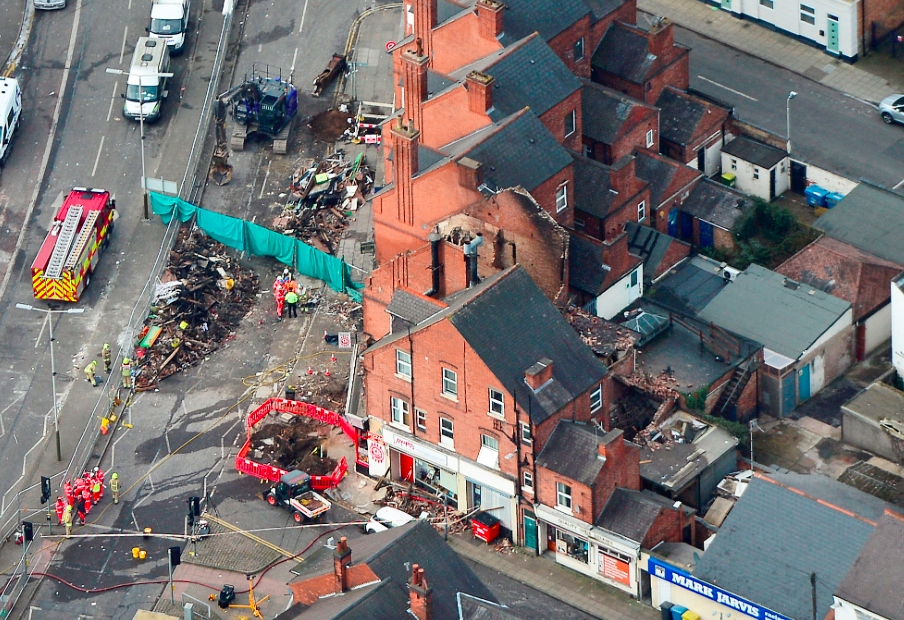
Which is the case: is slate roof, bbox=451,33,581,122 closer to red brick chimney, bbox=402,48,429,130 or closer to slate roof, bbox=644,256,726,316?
red brick chimney, bbox=402,48,429,130

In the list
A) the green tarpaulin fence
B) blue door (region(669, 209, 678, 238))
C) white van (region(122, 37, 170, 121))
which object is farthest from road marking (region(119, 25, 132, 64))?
blue door (region(669, 209, 678, 238))

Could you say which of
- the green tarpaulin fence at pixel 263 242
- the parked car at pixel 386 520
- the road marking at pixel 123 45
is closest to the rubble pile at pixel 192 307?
the green tarpaulin fence at pixel 263 242

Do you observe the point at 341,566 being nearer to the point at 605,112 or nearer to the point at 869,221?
the point at 605,112

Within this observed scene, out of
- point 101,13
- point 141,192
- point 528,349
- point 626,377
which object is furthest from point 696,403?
point 101,13

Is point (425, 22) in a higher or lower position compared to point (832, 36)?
lower

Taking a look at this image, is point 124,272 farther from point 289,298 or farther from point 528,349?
point 528,349

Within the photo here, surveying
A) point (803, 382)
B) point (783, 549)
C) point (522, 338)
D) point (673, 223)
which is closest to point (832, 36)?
point (673, 223)

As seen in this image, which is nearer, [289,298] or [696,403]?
[696,403]
